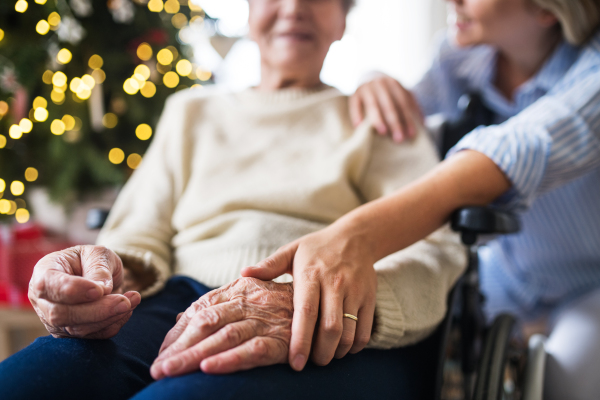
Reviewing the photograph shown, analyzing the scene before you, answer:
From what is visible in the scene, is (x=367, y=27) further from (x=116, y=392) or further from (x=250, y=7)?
(x=116, y=392)

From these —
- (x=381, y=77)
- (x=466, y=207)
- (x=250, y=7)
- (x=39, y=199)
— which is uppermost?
(x=250, y=7)

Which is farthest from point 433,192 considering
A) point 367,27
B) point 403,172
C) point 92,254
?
point 367,27

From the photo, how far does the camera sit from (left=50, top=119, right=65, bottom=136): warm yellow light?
1726mm

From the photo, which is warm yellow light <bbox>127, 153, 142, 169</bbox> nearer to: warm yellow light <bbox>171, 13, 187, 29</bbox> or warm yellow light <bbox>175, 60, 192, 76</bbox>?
warm yellow light <bbox>175, 60, 192, 76</bbox>

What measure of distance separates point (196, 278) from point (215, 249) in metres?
0.07

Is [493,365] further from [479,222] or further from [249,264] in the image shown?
[249,264]

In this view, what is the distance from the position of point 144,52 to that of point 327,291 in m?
1.60

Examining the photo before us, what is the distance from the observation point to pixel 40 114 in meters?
1.73

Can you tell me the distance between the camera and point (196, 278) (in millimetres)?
846

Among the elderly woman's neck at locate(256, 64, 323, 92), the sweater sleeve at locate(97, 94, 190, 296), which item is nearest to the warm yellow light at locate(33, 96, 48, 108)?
the sweater sleeve at locate(97, 94, 190, 296)

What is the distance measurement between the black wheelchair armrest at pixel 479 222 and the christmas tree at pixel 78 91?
4.52 feet

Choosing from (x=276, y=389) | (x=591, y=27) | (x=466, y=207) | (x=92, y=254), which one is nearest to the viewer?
(x=276, y=389)

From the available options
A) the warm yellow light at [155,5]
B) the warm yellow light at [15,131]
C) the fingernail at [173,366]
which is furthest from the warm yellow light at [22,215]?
the fingernail at [173,366]

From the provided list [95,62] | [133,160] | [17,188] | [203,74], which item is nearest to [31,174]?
[17,188]
